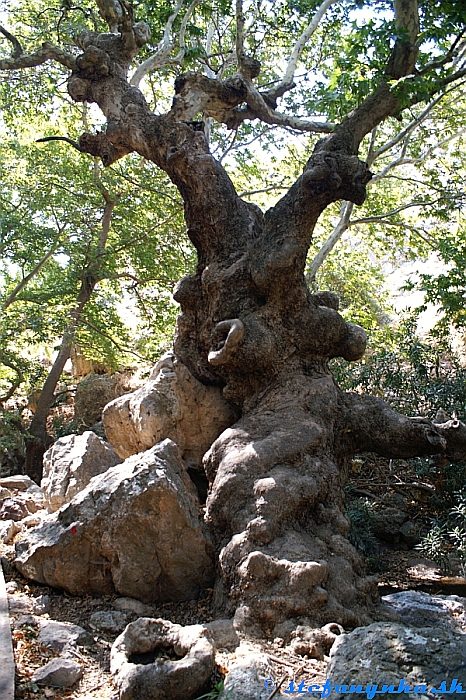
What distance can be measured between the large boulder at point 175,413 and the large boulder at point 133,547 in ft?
4.09

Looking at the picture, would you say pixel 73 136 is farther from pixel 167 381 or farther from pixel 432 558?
pixel 432 558

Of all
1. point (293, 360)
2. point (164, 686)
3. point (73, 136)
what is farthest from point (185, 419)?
point (73, 136)

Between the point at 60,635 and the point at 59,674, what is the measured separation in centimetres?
43

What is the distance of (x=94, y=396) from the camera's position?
11.0m

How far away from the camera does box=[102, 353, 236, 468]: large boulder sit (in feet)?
16.3

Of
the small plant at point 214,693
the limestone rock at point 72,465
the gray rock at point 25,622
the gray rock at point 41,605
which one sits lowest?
the small plant at point 214,693

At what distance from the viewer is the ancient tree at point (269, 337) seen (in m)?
3.39

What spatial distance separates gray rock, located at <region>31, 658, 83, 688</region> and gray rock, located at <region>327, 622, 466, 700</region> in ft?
3.84

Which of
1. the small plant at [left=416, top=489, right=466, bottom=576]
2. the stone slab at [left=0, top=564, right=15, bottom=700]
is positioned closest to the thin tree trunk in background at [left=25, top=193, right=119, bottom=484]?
the small plant at [left=416, top=489, right=466, bottom=576]

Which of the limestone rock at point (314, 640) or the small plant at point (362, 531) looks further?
the small plant at point (362, 531)

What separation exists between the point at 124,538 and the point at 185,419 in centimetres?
162

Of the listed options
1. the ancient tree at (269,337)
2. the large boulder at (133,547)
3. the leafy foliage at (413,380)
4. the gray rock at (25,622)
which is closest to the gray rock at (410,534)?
the leafy foliage at (413,380)

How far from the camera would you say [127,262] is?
11.7 meters

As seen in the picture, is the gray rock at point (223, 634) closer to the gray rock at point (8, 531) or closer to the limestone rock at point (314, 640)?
the limestone rock at point (314, 640)
